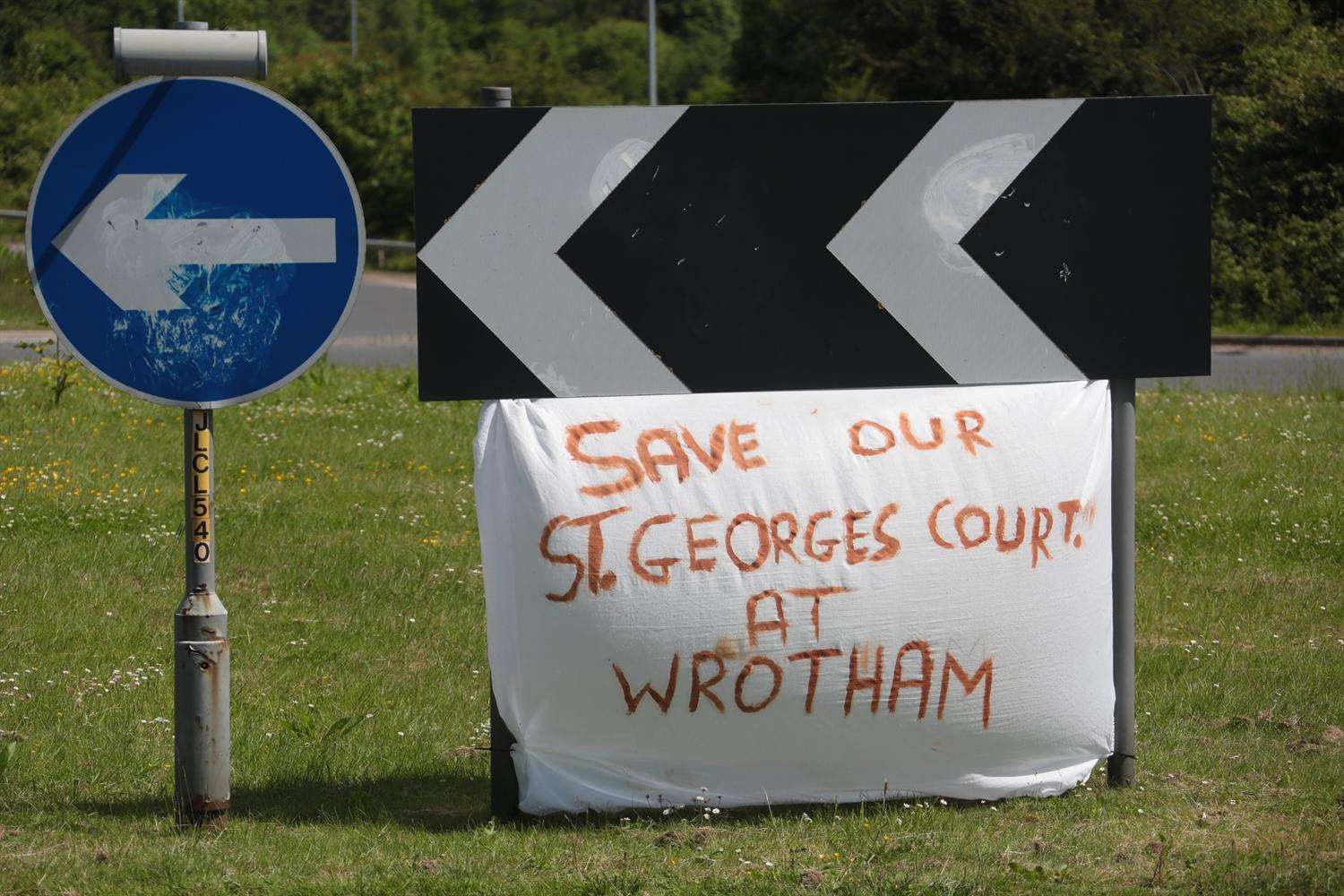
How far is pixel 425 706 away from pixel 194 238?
2.15m

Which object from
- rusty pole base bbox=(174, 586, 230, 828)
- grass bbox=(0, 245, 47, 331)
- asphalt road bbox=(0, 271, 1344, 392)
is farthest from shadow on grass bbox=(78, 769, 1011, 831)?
grass bbox=(0, 245, 47, 331)

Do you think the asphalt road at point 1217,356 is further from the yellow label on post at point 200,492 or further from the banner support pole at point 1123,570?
the yellow label on post at point 200,492

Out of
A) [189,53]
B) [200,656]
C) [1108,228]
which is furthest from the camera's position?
[1108,228]

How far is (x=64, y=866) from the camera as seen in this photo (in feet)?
12.1

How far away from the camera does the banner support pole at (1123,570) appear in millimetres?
4328

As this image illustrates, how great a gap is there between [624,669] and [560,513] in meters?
0.42

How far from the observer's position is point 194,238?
381 centimetres

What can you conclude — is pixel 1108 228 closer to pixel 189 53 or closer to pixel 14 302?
pixel 189 53

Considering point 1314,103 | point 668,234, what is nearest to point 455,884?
point 668,234

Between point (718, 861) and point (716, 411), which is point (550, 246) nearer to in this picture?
point (716, 411)

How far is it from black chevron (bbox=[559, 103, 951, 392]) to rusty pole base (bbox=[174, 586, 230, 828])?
4.12 ft

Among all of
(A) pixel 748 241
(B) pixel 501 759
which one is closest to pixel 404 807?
(B) pixel 501 759

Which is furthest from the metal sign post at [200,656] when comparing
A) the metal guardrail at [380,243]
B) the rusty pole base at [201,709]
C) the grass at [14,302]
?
the metal guardrail at [380,243]

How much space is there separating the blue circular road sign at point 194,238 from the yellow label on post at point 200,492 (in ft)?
0.31
